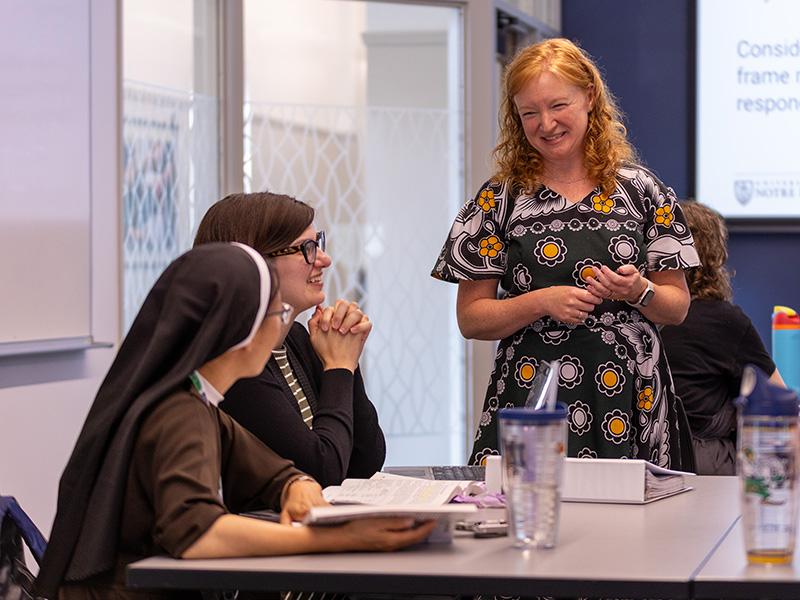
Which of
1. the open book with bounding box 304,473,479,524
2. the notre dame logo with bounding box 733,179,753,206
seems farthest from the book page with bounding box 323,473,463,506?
the notre dame logo with bounding box 733,179,753,206

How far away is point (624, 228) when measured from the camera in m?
2.70

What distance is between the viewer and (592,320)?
270 cm

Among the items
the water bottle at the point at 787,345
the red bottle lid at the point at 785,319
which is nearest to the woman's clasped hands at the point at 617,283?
the water bottle at the point at 787,345

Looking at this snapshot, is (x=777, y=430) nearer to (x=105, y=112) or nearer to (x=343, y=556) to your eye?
(x=343, y=556)

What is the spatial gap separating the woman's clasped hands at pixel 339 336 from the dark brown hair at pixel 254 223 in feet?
0.51

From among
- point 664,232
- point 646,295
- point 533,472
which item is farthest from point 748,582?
point 664,232

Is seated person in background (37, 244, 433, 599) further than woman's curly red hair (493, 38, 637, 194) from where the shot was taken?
No

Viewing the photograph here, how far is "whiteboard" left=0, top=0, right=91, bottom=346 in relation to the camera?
3371 mm

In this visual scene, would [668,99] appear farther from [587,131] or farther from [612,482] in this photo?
[612,482]

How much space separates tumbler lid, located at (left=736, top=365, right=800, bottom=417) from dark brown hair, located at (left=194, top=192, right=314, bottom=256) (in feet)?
3.22

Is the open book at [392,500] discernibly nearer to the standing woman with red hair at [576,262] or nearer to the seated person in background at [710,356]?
the standing woman with red hair at [576,262]

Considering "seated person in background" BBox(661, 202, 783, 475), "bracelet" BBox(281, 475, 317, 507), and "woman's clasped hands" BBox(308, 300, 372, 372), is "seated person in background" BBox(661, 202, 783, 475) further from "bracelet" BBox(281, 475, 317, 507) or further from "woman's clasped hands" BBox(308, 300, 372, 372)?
"bracelet" BBox(281, 475, 317, 507)

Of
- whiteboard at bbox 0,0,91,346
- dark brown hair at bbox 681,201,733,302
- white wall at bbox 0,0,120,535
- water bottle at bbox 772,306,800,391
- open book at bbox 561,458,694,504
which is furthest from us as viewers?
water bottle at bbox 772,306,800,391

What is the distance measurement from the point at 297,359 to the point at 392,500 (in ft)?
2.21
